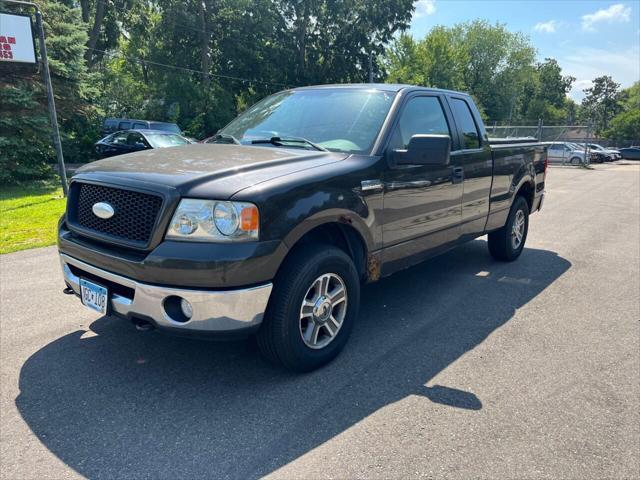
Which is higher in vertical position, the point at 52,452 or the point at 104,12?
the point at 104,12

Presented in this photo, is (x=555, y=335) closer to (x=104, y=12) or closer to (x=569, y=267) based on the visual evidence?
(x=569, y=267)

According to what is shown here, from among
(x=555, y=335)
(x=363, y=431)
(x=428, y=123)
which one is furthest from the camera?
(x=428, y=123)

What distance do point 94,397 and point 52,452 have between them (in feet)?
1.67

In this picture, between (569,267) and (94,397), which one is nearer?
(94,397)

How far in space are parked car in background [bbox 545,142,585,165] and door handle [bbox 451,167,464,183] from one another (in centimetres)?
2906

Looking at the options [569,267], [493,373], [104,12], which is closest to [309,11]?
[104,12]

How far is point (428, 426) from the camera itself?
2795 mm

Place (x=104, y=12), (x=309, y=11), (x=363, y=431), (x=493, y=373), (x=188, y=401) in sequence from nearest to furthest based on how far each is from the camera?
(x=363, y=431) < (x=188, y=401) < (x=493, y=373) < (x=104, y=12) < (x=309, y=11)

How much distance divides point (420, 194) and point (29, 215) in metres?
8.10

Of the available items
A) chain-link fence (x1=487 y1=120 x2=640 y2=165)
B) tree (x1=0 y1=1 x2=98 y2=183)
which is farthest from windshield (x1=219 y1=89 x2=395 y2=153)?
chain-link fence (x1=487 y1=120 x2=640 y2=165)

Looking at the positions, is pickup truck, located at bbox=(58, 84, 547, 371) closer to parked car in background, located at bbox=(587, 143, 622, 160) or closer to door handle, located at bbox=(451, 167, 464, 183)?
door handle, located at bbox=(451, 167, 464, 183)

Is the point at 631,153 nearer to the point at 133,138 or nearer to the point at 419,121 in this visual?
the point at 133,138

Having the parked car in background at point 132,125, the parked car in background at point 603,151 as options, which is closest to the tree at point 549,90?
the parked car in background at point 603,151

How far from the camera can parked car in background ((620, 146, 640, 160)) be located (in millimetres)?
41688
